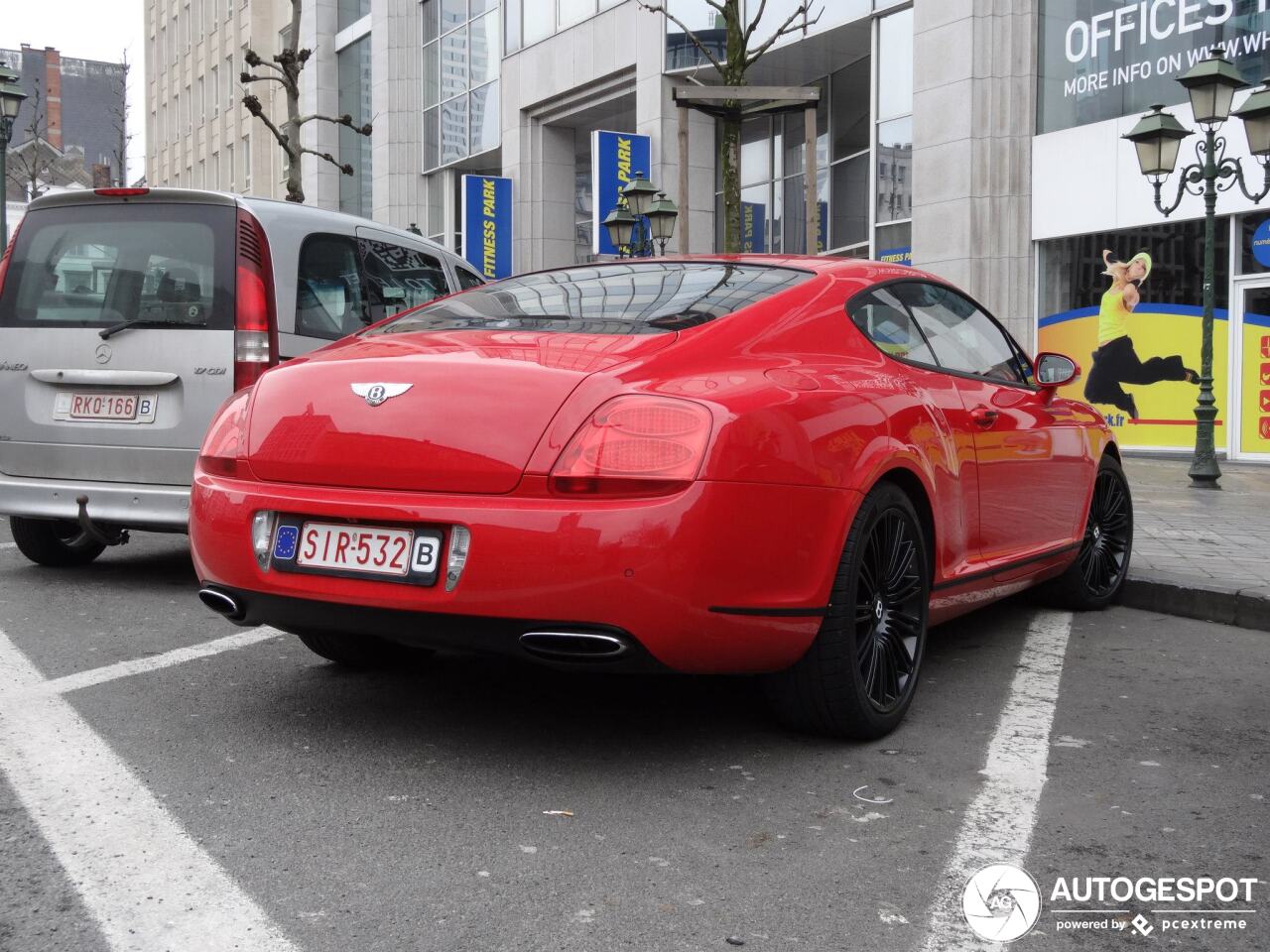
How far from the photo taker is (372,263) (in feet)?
23.3

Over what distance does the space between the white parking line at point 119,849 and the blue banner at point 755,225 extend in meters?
21.0

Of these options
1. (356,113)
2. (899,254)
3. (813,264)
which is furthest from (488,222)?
(813,264)

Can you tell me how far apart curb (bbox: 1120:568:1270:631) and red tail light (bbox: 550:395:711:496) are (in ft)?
12.1

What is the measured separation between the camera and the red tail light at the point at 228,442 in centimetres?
381

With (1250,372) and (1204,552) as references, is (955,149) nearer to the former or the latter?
(1250,372)

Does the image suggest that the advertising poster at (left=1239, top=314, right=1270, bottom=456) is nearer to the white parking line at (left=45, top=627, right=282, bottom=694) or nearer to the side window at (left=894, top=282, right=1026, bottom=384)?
the side window at (left=894, top=282, right=1026, bottom=384)

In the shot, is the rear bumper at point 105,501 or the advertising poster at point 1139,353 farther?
the advertising poster at point 1139,353

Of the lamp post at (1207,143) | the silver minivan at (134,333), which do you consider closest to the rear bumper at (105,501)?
the silver minivan at (134,333)

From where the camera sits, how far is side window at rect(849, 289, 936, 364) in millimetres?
4289

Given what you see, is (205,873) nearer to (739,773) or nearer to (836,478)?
(739,773)

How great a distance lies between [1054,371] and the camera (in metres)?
5.39

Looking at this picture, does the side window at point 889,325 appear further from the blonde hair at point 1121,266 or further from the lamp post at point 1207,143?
the blonde hair at point 1121,266

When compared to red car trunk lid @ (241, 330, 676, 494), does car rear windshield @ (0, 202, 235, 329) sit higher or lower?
higher

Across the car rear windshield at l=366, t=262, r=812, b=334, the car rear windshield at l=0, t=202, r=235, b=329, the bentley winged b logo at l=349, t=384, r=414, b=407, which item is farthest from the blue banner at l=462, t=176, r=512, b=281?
the bentley winged b logo at l=349, t=384, r=414, b=407
